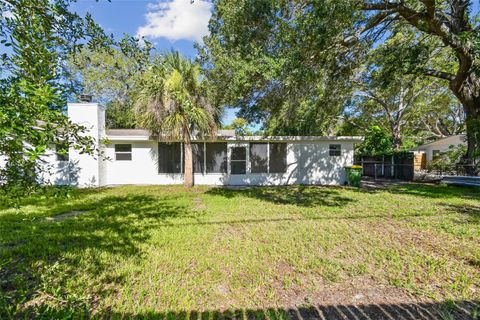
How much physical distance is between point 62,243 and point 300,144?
31.1 feet

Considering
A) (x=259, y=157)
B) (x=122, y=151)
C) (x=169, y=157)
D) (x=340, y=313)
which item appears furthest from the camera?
(x=259, y=157)

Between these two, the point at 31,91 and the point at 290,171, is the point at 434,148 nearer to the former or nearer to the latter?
the point at 290,171

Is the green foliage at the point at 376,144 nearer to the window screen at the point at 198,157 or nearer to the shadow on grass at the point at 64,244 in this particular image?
the window screen at the point at 198,157

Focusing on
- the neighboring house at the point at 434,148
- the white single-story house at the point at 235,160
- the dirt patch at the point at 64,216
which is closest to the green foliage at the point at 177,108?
the white single-story house at the point at 235,160

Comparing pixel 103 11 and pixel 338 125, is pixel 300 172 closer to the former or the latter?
pixel 103 11

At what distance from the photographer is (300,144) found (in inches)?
426

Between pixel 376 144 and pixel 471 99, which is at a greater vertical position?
pixel 471 99

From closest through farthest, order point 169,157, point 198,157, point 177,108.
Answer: point 177,108 < point 169,157 < point 198,157

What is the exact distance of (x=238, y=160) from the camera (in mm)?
10766

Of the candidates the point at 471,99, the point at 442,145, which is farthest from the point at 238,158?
the point at 442,145

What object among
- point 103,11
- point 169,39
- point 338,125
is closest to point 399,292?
point 103,11

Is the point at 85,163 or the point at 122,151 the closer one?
the point at 85,163

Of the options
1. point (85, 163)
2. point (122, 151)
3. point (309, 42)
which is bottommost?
point (85, 163)

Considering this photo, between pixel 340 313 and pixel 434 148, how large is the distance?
967 inches
